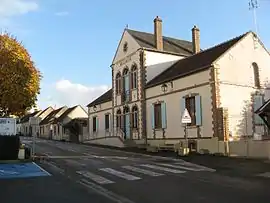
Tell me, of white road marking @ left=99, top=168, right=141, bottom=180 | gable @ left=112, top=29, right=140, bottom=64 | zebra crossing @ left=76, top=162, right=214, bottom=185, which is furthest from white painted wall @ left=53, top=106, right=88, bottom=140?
zebra crossing @ left=76, top=162, right=214, bottom=185

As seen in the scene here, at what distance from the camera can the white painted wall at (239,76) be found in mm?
26250

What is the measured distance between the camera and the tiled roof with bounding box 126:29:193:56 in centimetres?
3662

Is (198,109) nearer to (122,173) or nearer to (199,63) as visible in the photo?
(199,63)

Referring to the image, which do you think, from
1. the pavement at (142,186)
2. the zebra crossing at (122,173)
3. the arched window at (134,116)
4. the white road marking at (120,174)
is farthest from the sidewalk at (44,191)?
the arched window at (134,116)

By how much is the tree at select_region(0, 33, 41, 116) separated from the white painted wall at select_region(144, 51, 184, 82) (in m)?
12.7

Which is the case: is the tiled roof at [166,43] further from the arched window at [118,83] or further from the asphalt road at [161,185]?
the asphalt road at [161,185]

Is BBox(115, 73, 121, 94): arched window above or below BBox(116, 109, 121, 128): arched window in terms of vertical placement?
above

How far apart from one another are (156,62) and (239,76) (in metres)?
9.97

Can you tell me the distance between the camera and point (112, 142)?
37.9 m

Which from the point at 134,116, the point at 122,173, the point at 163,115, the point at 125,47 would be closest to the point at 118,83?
the point at 125,47

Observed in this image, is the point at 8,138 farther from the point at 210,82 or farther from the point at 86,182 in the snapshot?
the point at 210,82

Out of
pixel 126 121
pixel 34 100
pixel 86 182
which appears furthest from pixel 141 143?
pixel 86 182

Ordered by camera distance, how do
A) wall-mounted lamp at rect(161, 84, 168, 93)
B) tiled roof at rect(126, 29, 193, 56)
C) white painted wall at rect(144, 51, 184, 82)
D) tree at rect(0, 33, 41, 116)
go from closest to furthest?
tree at rect(0, 33, 41, 116) → wall-mounted lamp at rect(161, 84, 168, 93) → white painted wall at rect(144, 51, 184, 82) → tiled roof at rect(126, 29, 193, 56)

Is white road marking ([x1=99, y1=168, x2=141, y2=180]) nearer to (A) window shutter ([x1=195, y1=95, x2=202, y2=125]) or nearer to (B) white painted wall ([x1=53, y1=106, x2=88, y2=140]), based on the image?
(A) window shutter ([x1=195, y1=95, x2=202, y2=125])
